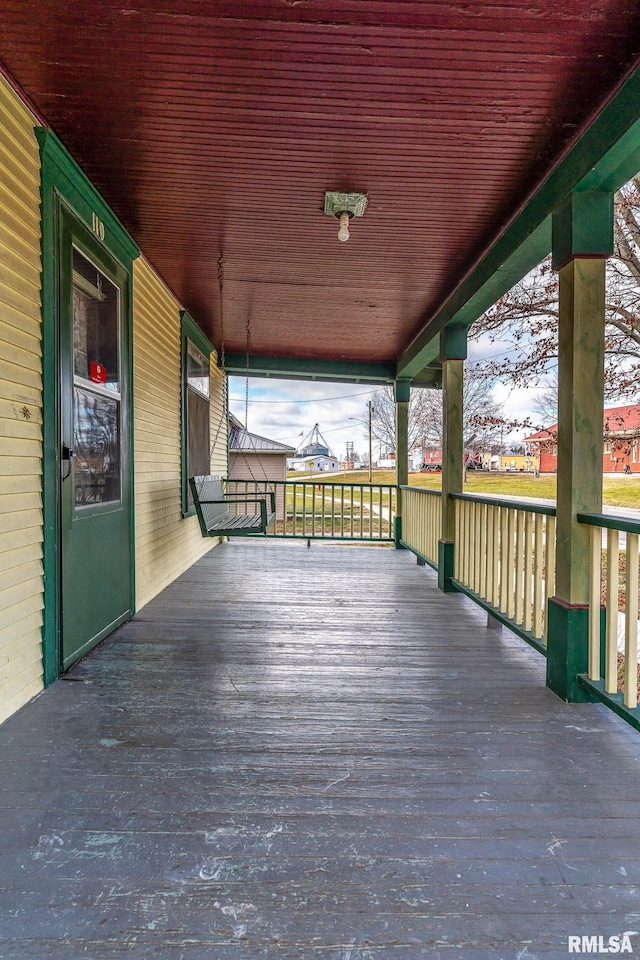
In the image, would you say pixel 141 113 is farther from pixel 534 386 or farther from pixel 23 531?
pixel 534 386

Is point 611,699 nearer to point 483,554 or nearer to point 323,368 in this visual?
point 483,554

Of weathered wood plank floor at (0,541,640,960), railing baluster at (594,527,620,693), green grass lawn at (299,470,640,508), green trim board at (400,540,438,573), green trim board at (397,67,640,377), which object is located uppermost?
green trim board at (397,67,640,377)

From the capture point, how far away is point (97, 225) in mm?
2947

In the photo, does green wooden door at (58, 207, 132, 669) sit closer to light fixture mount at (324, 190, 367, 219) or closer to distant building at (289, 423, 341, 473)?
light fixture mount at (324, 190, 367, 219)

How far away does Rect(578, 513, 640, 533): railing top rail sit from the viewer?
1989mm

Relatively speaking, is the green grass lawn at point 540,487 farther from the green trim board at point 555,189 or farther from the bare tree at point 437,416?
the green trim board at point 555,189

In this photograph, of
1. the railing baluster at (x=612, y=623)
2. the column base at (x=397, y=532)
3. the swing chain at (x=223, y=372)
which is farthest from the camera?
the column base at (x=397, y=532)

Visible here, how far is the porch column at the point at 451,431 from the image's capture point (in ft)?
14.6

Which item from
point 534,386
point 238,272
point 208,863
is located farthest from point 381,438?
point 208,863

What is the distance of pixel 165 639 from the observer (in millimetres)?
3145

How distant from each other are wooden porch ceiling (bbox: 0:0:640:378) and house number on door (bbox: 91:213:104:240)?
6.1 inches

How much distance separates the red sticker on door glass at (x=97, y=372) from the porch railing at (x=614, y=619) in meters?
2.83

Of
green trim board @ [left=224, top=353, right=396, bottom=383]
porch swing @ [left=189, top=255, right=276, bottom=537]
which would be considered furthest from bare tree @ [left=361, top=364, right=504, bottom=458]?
porch swing @ [left=189, top=255, right=276, bottom=537]

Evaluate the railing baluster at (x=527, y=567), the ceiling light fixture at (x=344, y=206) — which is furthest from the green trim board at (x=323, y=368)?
Result: the railing baluster at (x=527, y=567)
